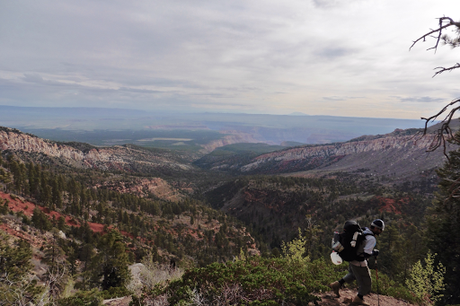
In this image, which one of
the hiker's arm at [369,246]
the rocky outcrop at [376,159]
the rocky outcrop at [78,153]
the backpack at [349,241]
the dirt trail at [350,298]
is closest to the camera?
the hiker's arm at [369,246]

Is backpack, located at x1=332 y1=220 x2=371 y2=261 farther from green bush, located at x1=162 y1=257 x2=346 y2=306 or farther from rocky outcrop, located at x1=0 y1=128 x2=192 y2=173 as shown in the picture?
rocky outcrop, located at x1=0 y1=128 x2=192 y2=173

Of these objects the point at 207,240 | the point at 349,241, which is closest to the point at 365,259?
the point at 349,241

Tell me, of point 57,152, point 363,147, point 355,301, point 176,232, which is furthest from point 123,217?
point 363,147

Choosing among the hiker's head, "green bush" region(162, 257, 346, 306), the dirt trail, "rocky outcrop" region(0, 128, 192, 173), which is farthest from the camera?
"rocky outcrop" region(0, 128, 192, 173)

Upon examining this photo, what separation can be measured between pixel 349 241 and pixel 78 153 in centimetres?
15494

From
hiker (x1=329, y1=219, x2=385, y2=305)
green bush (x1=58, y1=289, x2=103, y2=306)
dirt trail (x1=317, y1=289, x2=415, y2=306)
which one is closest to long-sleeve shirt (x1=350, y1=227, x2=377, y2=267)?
hiker (x1=329, y1=219, x2=385, y2=305)

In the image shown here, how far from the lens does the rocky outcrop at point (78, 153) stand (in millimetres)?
102250

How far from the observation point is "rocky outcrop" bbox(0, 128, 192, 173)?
10225 cm

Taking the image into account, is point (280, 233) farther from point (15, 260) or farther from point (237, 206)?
point (15, 260)

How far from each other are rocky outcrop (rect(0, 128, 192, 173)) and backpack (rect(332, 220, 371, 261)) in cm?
12608

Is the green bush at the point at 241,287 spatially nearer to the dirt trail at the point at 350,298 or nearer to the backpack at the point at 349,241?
the dirt trail at the point at 350,298

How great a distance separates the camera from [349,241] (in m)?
6.64

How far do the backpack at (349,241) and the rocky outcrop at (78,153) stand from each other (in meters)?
126

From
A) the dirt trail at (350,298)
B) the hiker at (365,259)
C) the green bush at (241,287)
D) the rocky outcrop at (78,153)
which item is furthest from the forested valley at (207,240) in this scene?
the rocky outcrop at (78,153)
